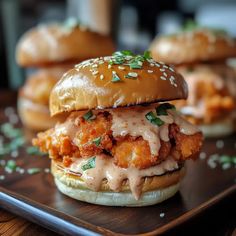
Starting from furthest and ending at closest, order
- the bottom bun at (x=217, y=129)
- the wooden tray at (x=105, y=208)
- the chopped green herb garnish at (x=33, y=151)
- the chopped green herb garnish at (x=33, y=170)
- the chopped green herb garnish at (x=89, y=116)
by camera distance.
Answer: the bottom bun at (x=217, y=129), the chopped green herb garnish at (x=33, y=151), the chopped green herb garnish at (x=33, y=170), the chopped green herb garnish at (x=89, y=116), the wooden tray at (x=105, y=208)

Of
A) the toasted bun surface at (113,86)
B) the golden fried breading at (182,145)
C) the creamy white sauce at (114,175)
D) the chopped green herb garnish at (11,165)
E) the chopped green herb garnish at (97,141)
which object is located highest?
the toasted bun surface at (113,86)

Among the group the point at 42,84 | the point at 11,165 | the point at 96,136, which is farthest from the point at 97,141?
the point at 42,84

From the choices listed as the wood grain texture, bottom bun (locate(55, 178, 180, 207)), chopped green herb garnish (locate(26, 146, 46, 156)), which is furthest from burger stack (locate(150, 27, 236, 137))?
the wood grain texture

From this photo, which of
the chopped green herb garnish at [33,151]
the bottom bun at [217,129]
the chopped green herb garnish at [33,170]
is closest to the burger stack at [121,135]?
the chopped green herb garnish at [33,170]

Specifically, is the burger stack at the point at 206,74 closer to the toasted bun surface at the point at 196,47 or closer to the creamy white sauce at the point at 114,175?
the toasted bun surface at the point at 196,47

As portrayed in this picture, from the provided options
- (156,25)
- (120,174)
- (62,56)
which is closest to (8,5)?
(156,25)

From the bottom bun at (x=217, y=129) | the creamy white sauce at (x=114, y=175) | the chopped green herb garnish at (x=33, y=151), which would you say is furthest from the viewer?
the bottom bun at (x=217, y=129)

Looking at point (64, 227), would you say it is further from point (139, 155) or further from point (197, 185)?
point (197, 185)

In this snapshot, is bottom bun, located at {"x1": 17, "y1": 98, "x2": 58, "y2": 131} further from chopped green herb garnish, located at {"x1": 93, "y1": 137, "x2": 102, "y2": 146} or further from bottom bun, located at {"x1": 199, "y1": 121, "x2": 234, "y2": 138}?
chopped green herb garnish, located at {"x1": 93, "y1": 137, "x2": 102, "y2": 146}
